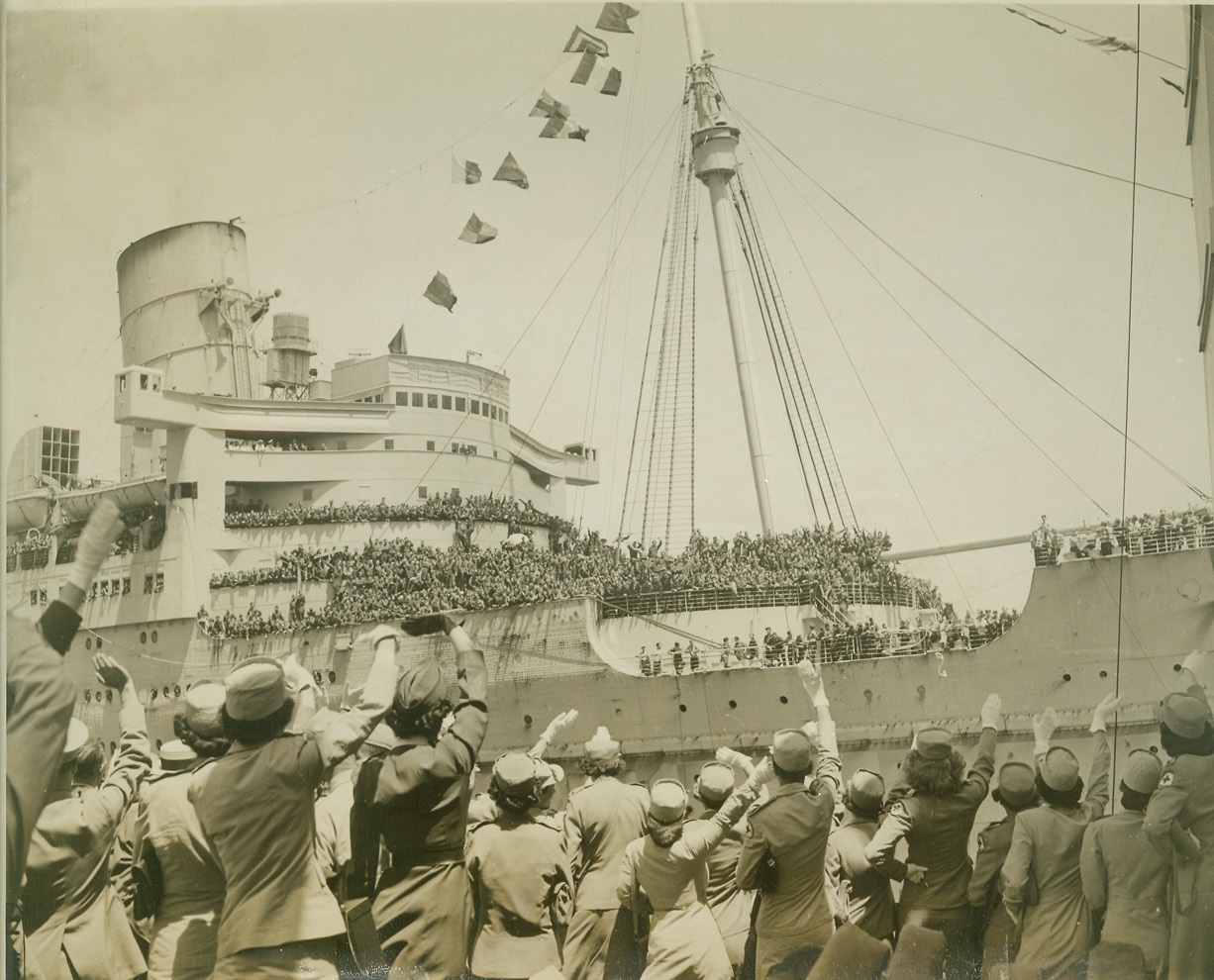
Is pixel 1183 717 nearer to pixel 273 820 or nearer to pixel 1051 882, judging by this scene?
pixel 1051 882

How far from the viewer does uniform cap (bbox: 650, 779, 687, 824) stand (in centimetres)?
402

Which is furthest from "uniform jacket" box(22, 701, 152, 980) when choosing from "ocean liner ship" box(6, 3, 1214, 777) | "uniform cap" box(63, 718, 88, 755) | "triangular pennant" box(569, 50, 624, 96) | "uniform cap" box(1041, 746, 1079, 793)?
"triangular pennant" box(569, 50, 624, 96)

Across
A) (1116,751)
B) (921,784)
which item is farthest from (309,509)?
(1116,751)

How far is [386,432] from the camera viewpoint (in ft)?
22.2

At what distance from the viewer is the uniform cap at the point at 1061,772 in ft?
14.5

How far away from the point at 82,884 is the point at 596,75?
15.8ft

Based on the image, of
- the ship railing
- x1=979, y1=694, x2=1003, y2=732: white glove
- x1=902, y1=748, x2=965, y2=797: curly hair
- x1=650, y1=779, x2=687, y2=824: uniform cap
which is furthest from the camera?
the ship railing

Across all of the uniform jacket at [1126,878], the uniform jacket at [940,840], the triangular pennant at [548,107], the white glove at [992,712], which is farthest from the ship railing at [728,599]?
the triangular pennant at [548,107]

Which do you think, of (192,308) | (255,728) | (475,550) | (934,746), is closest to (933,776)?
(934,746)

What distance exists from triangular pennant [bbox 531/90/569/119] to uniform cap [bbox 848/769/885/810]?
13.5 ft

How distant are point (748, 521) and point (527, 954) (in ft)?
10.3

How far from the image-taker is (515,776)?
4086 millimetres

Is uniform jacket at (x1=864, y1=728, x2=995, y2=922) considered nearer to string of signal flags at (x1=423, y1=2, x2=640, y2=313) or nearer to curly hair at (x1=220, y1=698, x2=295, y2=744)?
curly hair at (x1=220, y1=698, x2=295, y2=744)

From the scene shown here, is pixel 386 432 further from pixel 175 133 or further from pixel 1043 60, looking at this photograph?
pixel 1043 60
